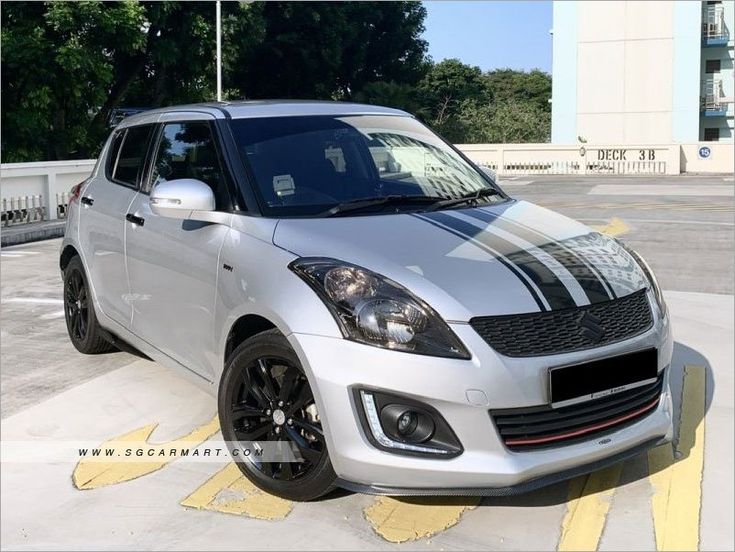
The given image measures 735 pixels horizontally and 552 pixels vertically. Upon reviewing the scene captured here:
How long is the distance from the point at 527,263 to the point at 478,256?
19cm

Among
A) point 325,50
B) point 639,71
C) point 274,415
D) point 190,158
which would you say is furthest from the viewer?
point 639,71

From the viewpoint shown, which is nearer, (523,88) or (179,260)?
(179,260)

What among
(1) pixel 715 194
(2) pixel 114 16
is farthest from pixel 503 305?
(2) pixel 114 16

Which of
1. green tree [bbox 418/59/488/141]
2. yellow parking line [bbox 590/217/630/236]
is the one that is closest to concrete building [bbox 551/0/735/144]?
green tree [bbox 418/59/488/141]

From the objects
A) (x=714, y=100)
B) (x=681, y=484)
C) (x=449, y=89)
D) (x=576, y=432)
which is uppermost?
(x=449, y=89)

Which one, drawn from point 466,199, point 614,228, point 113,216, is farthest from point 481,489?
point 614,228

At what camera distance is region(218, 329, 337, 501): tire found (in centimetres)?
336

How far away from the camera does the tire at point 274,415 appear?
3359 millimetres

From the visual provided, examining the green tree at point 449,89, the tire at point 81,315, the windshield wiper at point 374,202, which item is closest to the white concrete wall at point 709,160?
the green tree at point 449,89

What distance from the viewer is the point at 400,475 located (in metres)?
3.11

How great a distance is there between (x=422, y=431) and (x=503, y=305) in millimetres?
535

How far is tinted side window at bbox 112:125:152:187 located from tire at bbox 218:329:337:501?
5.96ft

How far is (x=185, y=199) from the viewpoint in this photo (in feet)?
12.7

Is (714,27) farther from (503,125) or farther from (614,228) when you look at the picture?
(614,228)
